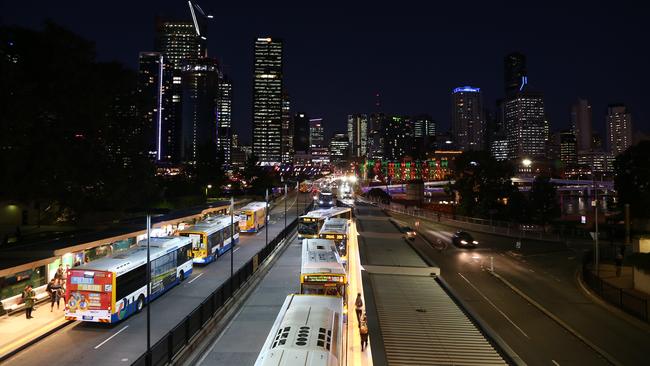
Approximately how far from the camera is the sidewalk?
51.1ft

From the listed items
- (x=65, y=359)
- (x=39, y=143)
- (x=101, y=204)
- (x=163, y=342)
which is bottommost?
(x=65, y=359)

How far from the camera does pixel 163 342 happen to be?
12.9 metres

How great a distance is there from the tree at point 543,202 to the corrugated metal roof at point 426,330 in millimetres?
53357

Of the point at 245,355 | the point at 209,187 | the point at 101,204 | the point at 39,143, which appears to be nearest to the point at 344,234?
the point at 245,355

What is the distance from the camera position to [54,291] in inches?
782

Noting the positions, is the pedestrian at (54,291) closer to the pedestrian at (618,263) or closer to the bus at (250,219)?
the bus at (250,219)

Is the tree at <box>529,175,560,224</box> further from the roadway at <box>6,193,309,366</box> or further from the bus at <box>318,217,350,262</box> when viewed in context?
the roadway at <box>6,193,309,366</box>

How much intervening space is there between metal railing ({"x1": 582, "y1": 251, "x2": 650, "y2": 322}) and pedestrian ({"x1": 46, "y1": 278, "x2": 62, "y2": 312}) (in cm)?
2863

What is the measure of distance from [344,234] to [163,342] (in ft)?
59.1

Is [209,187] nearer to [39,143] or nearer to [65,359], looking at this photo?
[39,143]

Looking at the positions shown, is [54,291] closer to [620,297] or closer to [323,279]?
[323,279]

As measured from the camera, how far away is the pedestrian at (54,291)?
19828 millimetres

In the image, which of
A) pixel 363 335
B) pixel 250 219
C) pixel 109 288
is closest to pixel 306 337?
pixel 363 335

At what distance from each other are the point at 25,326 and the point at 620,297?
30.3m
